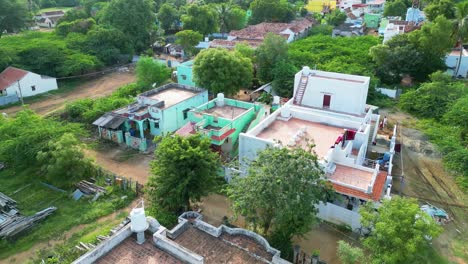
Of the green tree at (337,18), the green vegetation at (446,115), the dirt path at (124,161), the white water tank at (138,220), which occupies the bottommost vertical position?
the dirt path at (124,161)

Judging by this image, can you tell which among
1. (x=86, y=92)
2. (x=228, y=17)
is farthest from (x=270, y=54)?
(x=228, y=17)

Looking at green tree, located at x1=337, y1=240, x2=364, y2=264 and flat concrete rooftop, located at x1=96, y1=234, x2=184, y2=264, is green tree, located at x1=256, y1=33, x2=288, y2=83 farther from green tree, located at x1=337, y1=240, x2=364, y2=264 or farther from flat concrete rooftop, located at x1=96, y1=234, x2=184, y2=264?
flat concrete rooftop, located at x1=96, y1=234, x2=184, y2=264

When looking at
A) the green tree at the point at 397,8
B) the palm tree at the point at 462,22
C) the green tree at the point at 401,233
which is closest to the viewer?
the green tree at the point at 401,233

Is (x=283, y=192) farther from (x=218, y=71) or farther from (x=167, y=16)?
(x=167, y=16)

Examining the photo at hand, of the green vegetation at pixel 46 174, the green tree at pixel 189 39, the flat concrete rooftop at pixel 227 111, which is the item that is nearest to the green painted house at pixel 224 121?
the flat concrete rooftop at pixel 227 111

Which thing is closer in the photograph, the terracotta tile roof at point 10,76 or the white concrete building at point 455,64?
the terracotta tile roof at point 10,76

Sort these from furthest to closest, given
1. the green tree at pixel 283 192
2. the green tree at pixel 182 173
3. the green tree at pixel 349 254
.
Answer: the green tree at pixel 182 173, the green tree at pixel 283 192, the green tree at pixel 349 254

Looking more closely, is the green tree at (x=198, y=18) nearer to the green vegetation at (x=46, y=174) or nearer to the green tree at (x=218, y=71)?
the green tree at (x=218, y=71)

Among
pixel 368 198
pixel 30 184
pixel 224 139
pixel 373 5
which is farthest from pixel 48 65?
pixel 373 5
